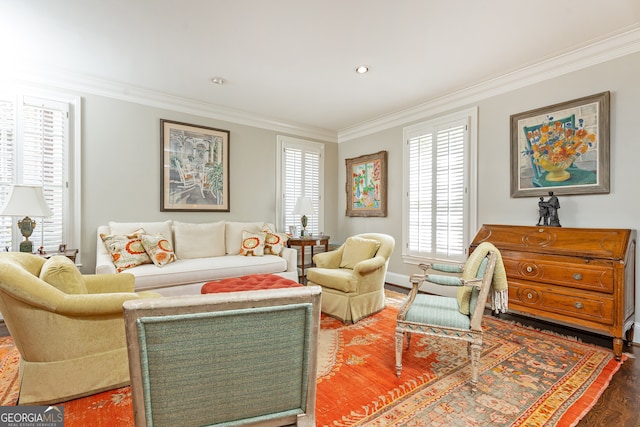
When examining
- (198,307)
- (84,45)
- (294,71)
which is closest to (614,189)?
(294,71)

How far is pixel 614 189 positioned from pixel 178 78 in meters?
4.64

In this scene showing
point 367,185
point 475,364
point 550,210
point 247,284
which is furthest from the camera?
point 367,185

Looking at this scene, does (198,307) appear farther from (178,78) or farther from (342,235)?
(342,235)

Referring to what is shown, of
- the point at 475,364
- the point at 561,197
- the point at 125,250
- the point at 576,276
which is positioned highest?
the point at 561,197

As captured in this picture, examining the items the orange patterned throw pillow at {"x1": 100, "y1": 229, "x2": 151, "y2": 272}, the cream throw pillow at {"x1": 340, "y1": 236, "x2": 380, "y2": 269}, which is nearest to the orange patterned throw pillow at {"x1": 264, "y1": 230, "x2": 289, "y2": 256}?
the cream throw pillow at {"x1": 340, "y1": 236, "x2": 380, "y2": 269}

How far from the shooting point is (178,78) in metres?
3.61

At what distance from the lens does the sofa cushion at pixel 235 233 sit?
14.3ft

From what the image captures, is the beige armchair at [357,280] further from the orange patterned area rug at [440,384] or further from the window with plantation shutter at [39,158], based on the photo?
the window with plantation shutter at [39,158]

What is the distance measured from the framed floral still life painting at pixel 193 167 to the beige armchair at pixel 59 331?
235cm

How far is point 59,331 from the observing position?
1779 millimetres

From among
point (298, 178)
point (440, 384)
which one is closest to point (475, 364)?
point (440, 384)

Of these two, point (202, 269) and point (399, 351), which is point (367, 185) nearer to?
point (202, 269)

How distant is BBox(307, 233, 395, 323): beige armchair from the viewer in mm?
3170

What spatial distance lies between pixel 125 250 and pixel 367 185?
143 inches
